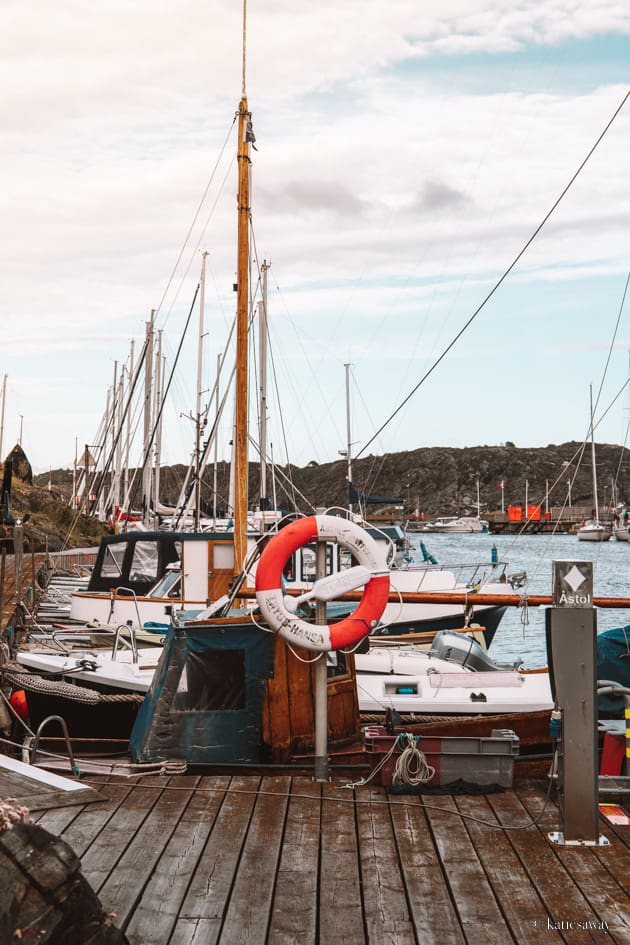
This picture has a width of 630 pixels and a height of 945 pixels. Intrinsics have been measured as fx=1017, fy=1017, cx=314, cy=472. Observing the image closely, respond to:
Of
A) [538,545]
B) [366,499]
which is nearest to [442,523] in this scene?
[538,545]

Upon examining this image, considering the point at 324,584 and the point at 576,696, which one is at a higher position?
the point at 324,584

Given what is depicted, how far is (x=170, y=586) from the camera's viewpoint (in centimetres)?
1988

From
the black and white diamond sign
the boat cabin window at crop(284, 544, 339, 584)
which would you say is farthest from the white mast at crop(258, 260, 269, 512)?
the black and white diamond sign

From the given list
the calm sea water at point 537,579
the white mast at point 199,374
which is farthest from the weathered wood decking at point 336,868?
the white mast at point 199,374

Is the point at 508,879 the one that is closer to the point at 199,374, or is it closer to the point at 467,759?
the point at 467,759

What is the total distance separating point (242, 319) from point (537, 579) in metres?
54.8

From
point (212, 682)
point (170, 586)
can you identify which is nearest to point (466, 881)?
point (212, 682)

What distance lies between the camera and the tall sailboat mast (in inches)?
561

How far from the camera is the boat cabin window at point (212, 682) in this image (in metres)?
8.53

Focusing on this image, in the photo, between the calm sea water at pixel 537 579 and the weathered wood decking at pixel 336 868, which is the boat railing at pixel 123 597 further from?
the weathered wood decking at pixel 336 868

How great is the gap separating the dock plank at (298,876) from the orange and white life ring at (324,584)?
1150mm

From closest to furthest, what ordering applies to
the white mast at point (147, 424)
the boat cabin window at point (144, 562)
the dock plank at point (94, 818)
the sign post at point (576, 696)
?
the dock plank at point (94, 818) → the sign post at point (576, 696) → the boat cabin window at point (144, 562) → the white mast at point (147, 424)

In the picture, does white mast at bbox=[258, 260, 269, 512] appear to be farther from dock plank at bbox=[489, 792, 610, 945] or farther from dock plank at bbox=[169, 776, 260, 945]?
dock plank at bbox=[489, 792, 610, 945]

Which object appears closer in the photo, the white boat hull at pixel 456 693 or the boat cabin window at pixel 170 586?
the white boat hull at pixel 456 693
